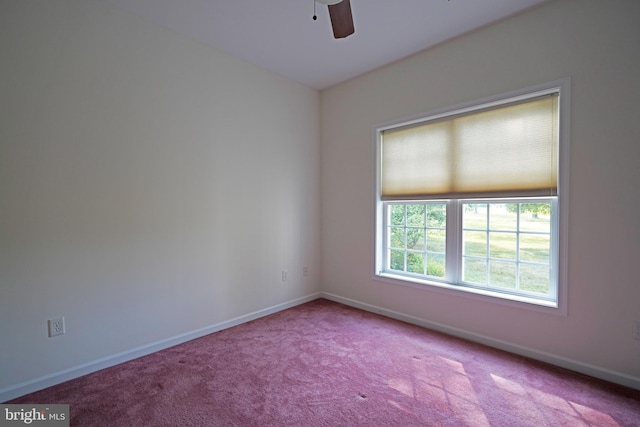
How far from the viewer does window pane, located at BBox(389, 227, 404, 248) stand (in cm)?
335

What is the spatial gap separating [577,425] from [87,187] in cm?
351

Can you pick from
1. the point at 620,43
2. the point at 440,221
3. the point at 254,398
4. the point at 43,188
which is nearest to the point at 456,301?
the point at 440,221

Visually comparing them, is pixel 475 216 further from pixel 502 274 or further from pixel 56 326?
pixel 56 326

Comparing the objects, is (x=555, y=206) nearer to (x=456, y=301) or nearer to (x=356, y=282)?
(x=456, y=301)

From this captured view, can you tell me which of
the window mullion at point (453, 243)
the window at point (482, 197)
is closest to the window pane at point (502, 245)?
the window at point (482, 197)

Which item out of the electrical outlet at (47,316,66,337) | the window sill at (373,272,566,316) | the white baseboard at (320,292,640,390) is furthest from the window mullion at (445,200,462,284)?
the electrical outlet at (47,316,66,337)

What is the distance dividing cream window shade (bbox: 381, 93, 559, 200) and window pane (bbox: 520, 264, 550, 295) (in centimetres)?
63

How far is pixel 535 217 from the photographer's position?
8.07ft

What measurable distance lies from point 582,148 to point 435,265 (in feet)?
5.04

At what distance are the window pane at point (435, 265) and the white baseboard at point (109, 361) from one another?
1.87m

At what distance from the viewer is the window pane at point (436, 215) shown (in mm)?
2992

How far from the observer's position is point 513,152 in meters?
2.48

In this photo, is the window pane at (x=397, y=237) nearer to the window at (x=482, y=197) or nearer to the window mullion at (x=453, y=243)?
the window at (x=482, y=197)

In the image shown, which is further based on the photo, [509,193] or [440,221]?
[440,221]
